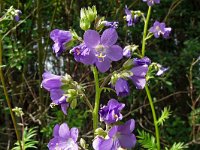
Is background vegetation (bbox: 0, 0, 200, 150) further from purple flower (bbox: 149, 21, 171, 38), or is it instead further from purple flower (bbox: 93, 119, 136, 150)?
purple flower (bbox: 93, 119, 136, 150)

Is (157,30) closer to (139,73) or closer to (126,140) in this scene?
(139,73)

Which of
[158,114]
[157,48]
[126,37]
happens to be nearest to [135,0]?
[126,37]

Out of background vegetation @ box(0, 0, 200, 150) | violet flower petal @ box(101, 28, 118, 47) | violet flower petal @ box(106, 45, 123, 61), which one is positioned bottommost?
background vegetation @ box(0, 0, 200, 150)

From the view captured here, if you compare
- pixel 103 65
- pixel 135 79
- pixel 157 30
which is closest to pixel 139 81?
pixel 135 79

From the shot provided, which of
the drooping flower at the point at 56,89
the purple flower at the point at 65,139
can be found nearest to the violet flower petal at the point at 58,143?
the purple flower at the point at 65,139

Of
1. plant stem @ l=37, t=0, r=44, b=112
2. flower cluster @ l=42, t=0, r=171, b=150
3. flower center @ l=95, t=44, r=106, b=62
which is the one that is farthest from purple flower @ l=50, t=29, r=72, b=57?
plant stem @ l=37, t=0, r=44, b=112

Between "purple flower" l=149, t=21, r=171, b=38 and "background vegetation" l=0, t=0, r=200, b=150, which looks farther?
"background vegetation" l=0, t=0, r=200, b=150
